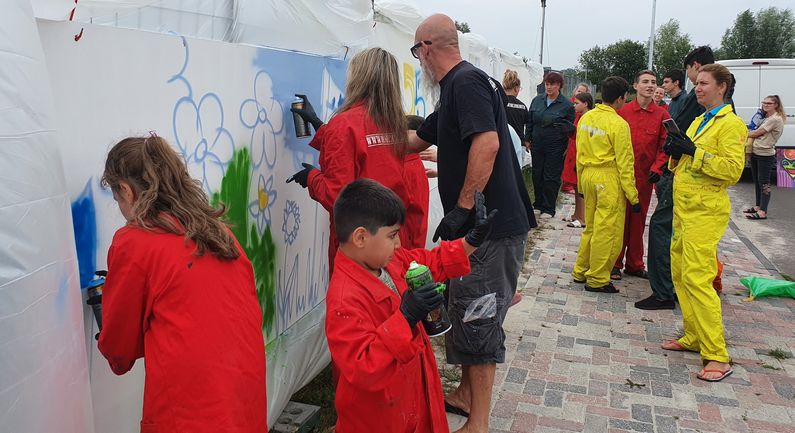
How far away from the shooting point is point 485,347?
Answer: 3.36 metres

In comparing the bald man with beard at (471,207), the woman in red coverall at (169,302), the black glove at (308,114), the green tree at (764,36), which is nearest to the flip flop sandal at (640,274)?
the bald man with beard at (471,207)

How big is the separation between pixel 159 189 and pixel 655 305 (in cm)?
488

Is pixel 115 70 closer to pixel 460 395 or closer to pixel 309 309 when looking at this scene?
pixel 309 309

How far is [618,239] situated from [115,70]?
16.5ft

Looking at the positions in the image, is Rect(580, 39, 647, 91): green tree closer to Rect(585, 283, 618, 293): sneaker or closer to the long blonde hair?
Rect(585, 283, 618, 293): sneaker

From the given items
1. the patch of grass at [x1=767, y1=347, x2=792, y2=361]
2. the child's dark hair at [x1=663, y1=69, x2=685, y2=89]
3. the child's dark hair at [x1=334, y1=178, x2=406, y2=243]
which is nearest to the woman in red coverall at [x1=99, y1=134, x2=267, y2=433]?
the child's dark hair at [x1=334, y1=178, x2=406, y2=243]

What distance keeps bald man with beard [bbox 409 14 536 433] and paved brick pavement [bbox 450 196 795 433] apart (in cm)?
59

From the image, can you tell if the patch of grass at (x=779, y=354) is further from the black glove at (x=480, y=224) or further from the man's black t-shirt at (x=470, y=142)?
the black glove at (x=480, y=224)

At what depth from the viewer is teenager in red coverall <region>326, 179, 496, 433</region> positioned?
1935 mm

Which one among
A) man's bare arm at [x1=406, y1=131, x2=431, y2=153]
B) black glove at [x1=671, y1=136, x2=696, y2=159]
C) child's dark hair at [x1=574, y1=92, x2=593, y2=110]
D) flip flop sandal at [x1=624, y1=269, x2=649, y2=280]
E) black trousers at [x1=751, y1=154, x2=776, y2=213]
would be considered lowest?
flip flop sandal at [x1=624, y1=269, x2=649, y2=280]

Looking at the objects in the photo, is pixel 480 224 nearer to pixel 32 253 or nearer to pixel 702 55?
pixel 32 253

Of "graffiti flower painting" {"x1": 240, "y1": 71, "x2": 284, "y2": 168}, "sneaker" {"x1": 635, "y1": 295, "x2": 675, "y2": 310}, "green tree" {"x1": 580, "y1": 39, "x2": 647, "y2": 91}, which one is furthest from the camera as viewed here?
"green tree" {"x1": 580, "y1": 39, "x2": 647, "y2": 91}

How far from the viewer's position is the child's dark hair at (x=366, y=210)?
2.24 metres

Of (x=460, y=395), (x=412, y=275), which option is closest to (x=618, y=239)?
(x=460, y=395)
